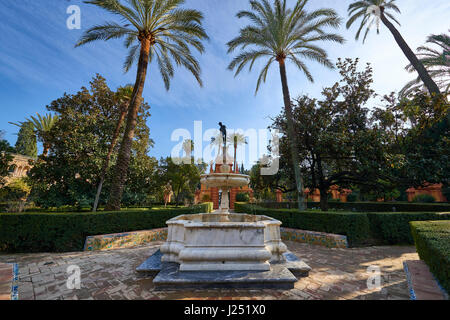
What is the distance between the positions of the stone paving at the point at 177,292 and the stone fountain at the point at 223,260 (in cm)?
17

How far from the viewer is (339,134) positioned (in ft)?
30.7

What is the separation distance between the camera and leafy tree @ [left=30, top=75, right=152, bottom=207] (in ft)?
35.0

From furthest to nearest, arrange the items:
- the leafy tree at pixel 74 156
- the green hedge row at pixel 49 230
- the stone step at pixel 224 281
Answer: the leafy tree at pixel 74 156, the green hedge row at pixel 49 230, the stone step at pixel 224 281

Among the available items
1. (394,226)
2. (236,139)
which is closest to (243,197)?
(236,139)

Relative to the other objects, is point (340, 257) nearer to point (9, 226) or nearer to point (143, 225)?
point (143, 225)

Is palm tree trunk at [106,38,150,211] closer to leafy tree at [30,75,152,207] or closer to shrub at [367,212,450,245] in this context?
leafy tree at [30,75,152,207]

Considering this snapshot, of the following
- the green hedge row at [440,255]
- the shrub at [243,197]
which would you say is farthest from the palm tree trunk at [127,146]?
the shrub at [243,197]

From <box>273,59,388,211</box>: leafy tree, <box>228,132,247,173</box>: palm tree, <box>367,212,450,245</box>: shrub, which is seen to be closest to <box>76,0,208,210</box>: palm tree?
<box>273,59,388,211</box>: leafy tree

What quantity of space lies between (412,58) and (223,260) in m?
17.5

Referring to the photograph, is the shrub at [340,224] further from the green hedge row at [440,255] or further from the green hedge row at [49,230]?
the green hedge row at [49,230]

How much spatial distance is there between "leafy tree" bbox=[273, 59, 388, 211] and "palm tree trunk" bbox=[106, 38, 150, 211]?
8.73m

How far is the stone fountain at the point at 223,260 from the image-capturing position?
3271 mm
